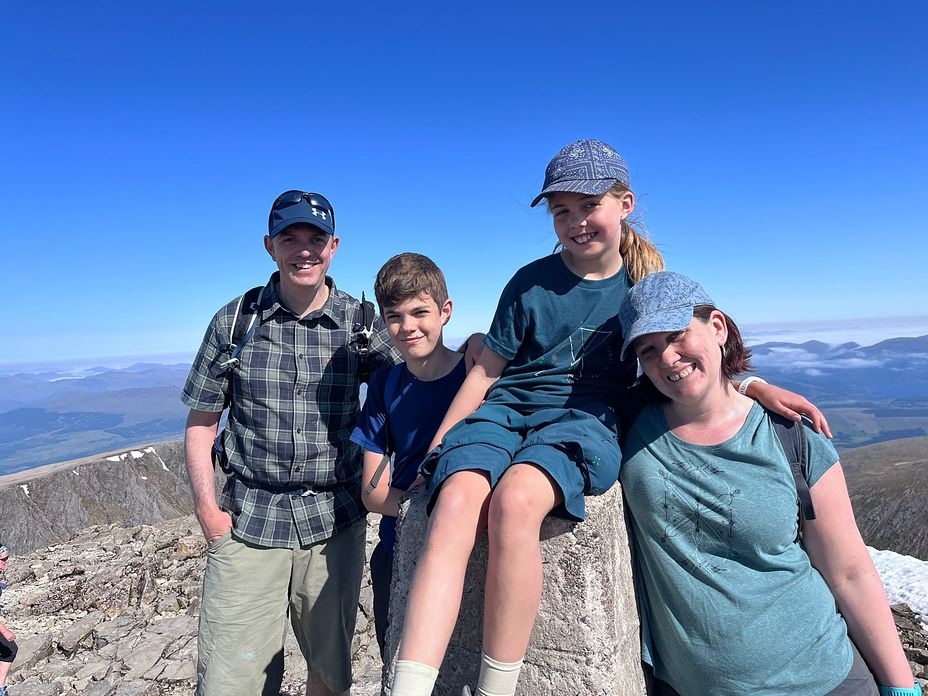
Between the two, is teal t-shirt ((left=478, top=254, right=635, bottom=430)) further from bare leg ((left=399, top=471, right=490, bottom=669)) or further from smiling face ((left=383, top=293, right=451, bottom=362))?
bare leg ((left=399, top=471, right=490, bottom=669))

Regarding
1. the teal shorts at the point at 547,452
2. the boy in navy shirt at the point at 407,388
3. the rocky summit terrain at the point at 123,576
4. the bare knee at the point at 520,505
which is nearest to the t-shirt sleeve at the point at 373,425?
the boy in navy shirt at the point at 407,388

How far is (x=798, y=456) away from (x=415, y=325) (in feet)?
7.34

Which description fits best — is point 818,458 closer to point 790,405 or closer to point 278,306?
point 790,405

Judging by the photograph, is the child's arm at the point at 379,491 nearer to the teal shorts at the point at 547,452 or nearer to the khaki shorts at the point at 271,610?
the teal shorts at the point at 547,452

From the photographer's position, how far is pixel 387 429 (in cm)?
406

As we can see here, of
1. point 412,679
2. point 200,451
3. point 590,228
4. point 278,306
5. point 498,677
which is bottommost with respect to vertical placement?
point 498,677

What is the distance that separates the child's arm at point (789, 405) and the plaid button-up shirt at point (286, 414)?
2392 mm

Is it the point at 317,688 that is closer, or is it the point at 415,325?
the point at 415,325

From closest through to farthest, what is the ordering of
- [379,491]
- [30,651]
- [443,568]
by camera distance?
1. [443,568]
2. [379,491]
3. [30,651]

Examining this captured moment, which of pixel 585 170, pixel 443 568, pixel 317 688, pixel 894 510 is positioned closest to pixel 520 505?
pixel 443 568

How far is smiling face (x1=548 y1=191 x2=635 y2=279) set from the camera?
3.72m

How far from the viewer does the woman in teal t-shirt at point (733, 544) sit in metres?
3.08

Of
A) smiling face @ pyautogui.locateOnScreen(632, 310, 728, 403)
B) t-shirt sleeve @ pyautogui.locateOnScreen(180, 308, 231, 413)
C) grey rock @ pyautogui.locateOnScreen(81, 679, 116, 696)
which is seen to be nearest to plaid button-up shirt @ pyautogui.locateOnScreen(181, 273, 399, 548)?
t-shirt sleeve @ pyautogui.locateOnScreen(180, 308, 231, 413)

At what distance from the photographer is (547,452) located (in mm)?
3051
